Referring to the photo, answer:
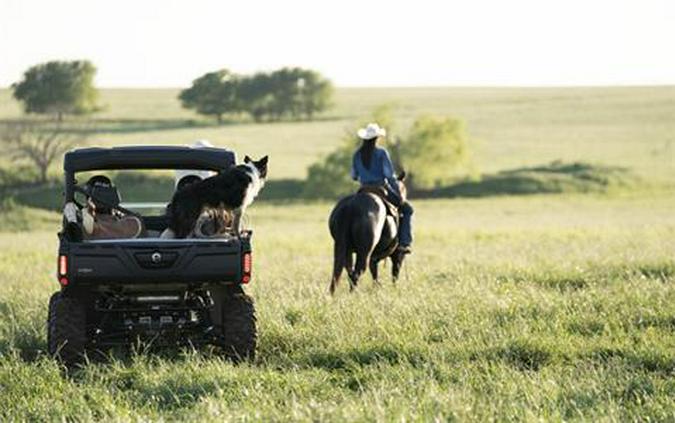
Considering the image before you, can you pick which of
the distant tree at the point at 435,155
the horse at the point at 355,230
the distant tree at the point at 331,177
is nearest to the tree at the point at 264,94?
the distant tree at the point at 435,155

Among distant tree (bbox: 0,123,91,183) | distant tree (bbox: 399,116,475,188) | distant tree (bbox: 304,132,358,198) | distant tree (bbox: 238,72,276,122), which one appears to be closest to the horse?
distant tree (bbox: 304,132,358,198)

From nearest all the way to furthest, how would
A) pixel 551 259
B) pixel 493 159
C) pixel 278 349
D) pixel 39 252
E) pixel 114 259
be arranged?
1. pixel 114 259
2. pixel 278 349
3. pixel 551 259
4. pixel 39 252
5. pixel 493 159

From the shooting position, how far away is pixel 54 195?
59469 millimetres

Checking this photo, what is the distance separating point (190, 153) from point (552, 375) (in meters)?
4.14

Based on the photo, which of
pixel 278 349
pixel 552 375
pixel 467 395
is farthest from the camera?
pixel 278 349

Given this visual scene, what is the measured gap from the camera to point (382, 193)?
1522cm

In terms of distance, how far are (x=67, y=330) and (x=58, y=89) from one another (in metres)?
91.1

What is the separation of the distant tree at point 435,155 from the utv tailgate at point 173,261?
55.0 m

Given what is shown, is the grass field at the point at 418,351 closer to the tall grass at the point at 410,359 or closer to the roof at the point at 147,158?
the tall grass at the point at 410,359

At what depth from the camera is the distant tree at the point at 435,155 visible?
211 ft

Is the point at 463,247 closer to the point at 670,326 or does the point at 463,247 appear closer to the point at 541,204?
the point at 670,326

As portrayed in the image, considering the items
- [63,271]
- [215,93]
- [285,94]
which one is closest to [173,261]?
[63,271]

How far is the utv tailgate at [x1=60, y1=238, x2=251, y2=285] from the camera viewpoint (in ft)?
30.5

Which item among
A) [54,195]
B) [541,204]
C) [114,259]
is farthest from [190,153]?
[54,195]
